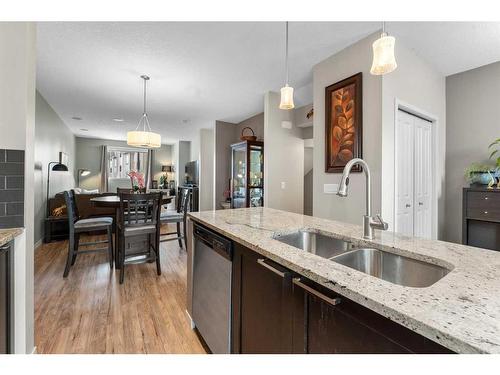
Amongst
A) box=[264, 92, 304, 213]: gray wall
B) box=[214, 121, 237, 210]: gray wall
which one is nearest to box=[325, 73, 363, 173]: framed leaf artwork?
box=[264, 92, 304, 213]: gray wall

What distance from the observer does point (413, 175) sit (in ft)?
9.30

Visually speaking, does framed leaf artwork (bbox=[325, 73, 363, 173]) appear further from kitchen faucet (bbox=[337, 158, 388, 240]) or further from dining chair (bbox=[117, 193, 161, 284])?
dining chair (bbox=[117, 193, 161, 284])

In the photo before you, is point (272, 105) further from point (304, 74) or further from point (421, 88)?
point (421, 88)

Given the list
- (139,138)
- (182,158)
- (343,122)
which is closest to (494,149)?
(343,122)

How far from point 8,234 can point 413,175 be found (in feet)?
11.9

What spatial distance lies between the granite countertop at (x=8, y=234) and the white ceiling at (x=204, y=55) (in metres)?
1.93

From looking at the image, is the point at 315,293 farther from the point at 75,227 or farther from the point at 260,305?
the point at 75,227

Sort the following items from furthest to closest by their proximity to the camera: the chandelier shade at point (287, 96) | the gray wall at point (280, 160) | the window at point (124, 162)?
the window at point (124, 162) < the gray wall at point (280, 160) < the chandelier shade at point (287, 96)

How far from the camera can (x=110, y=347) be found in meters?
1.57

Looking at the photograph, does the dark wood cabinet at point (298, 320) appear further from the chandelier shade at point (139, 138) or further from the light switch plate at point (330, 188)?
the chandelier shade at point (139, 138)

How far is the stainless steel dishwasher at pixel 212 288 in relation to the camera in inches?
51.0

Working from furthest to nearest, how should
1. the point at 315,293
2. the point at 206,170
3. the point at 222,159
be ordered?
the point at 206,170 < the point at 222,159 < the point at 315,293

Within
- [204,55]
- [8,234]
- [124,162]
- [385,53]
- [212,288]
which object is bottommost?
[212,288]

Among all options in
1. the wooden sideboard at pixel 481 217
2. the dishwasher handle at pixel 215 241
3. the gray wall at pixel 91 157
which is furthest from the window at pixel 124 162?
the wooden sideboard at pixel 481 217
